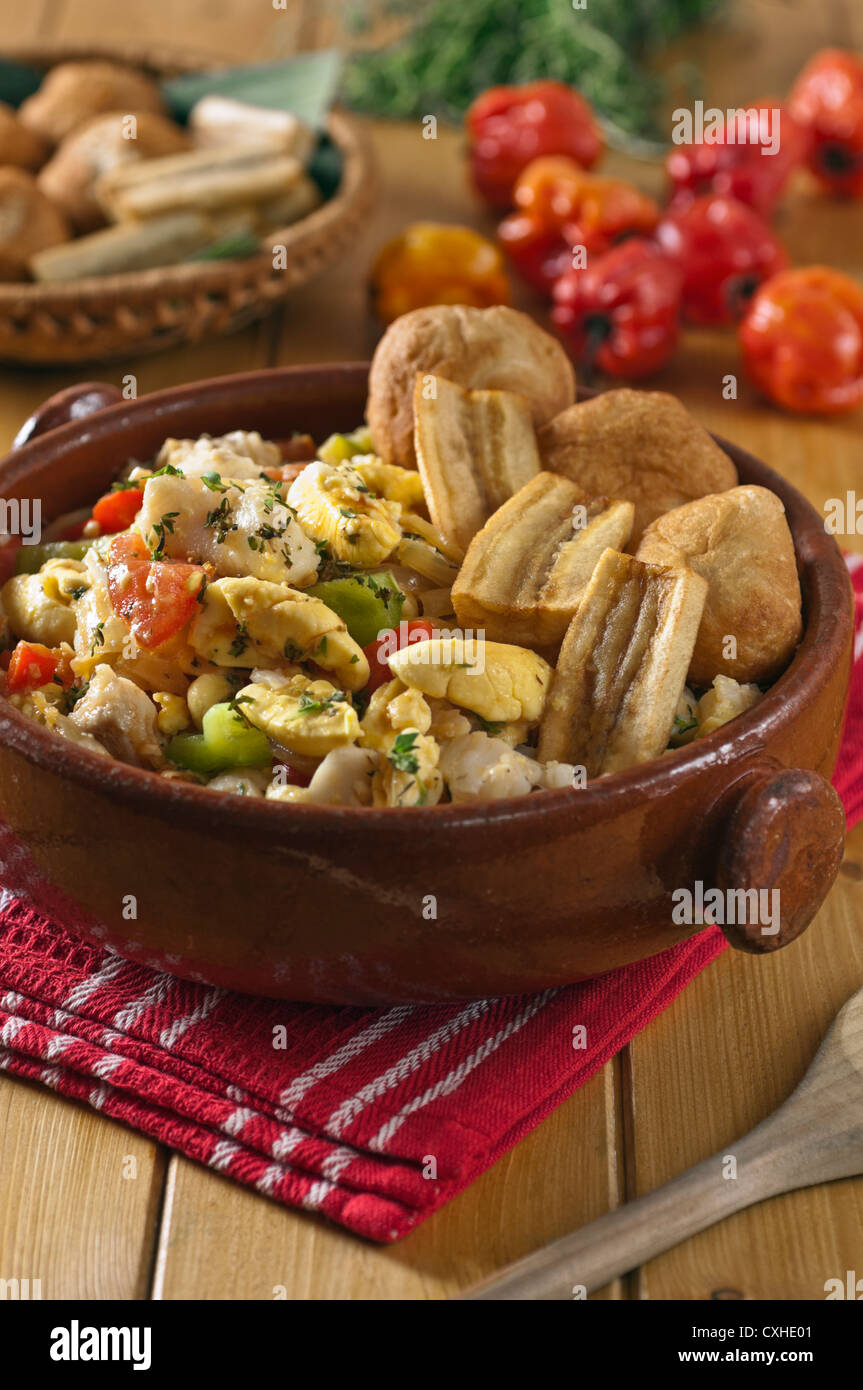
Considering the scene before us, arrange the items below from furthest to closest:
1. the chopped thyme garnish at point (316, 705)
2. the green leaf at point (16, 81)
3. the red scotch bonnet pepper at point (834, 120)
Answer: the red scotch bonnet pepper at point (834, 120), the green leaf at point (16, 81), the chopped thyme garnish at point (316, 705)

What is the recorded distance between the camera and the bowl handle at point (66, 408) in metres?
3.06

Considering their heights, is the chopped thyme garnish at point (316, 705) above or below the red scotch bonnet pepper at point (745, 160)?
below

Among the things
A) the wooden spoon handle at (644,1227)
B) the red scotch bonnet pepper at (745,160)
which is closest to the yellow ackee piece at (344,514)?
the wooden spoon handle at (644,1227)

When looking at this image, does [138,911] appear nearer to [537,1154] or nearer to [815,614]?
[537,1154]

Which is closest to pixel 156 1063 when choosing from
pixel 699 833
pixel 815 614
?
pixel 699 833

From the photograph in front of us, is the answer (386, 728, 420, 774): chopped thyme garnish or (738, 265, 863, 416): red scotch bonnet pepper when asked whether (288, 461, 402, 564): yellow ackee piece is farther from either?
(738, 265, 863, 416): red scotch bonnet pepper

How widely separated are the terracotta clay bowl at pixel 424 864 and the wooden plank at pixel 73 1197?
10.0 inches

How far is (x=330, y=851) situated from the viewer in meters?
1.99

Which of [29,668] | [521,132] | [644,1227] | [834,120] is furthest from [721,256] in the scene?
[644,1227]

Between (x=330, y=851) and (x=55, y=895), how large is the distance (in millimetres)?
510

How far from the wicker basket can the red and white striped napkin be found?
2004mm

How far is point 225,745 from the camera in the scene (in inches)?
87.4

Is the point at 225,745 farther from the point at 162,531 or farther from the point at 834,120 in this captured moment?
the point at 834,120

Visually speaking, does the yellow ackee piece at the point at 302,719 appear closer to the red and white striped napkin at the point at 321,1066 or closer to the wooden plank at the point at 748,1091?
the red and white striped napkin at the point at 321,1066
